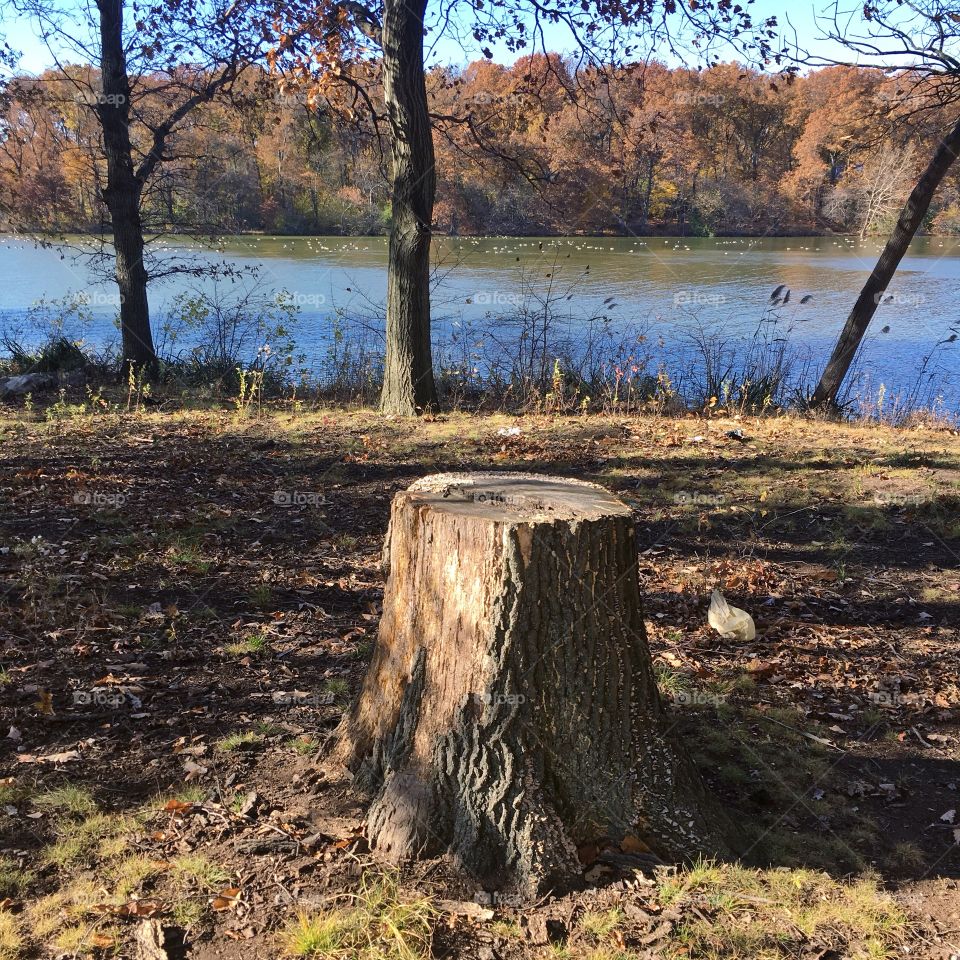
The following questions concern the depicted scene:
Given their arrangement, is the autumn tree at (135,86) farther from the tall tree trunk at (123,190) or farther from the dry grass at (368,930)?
the dry grass at (368,930)

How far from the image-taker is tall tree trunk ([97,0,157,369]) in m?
10.6

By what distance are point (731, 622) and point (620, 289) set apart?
18683 mm

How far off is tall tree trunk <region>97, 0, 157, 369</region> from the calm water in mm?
1999

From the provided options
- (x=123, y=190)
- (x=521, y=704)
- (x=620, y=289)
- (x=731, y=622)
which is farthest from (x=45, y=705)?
(x=620, y=289)

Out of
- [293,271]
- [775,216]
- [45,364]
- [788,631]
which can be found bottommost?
[788,631]

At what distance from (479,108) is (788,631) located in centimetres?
812

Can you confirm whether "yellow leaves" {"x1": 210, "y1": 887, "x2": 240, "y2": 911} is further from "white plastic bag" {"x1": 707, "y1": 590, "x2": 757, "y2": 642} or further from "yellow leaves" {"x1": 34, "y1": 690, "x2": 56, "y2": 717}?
"white plastic bag" {"x1": 707, "y1": 590, "x2": 757, "y2": 642}

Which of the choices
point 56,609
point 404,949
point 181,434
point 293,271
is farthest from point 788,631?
point 293,271

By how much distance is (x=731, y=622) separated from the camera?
443 cm

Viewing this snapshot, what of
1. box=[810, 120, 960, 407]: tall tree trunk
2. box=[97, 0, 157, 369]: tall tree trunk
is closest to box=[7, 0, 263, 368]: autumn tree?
box=[97, 0, 157, 369]: tall tree trunk

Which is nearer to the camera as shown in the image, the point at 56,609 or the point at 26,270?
the point at 56,609

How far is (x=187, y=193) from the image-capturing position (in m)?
12.6

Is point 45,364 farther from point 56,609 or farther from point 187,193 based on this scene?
point 56,609

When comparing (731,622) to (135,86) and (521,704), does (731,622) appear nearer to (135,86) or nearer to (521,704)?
(521,704)
